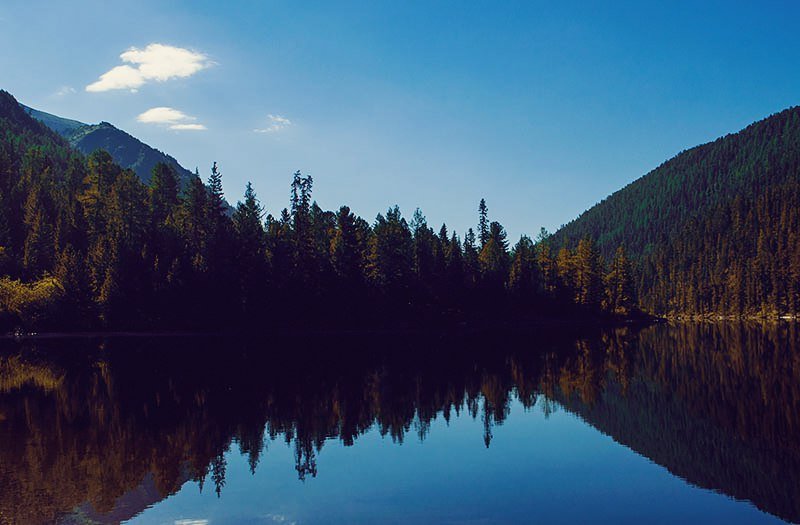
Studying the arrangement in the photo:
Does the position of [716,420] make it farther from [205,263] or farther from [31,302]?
[31,302]

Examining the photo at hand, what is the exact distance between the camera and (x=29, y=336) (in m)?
88.8

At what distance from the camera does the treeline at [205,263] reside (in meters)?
93.5

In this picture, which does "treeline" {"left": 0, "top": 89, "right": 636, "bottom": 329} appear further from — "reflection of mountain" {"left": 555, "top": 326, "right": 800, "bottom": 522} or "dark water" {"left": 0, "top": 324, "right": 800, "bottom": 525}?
"reflection of mountain" {"left": 555, "top": 326, "right": 800, "bottom": 522}

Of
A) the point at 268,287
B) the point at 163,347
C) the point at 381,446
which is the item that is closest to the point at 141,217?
the point at 268,287

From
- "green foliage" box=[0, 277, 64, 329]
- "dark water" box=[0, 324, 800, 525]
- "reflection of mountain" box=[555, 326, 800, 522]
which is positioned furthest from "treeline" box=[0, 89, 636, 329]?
"reflection of mountain" box=[555, 326, 800, 522]

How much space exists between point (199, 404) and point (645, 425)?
25895mm

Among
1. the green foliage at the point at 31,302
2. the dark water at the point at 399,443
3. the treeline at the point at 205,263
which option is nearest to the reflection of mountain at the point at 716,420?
the dark water at the point at 399,443

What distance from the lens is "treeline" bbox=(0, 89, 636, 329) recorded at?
Result: 9350 centimetres

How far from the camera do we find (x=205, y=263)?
99062 millimetres

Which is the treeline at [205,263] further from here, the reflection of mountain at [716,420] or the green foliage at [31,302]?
the reflection of mountain at [716,420]

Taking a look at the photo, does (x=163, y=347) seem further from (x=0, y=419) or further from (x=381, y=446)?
(x=381, y=446)

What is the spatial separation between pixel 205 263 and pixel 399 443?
3146 inches

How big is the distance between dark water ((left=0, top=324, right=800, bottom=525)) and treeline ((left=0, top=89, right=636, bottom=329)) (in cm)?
4112

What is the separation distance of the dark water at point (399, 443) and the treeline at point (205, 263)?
41122mm
